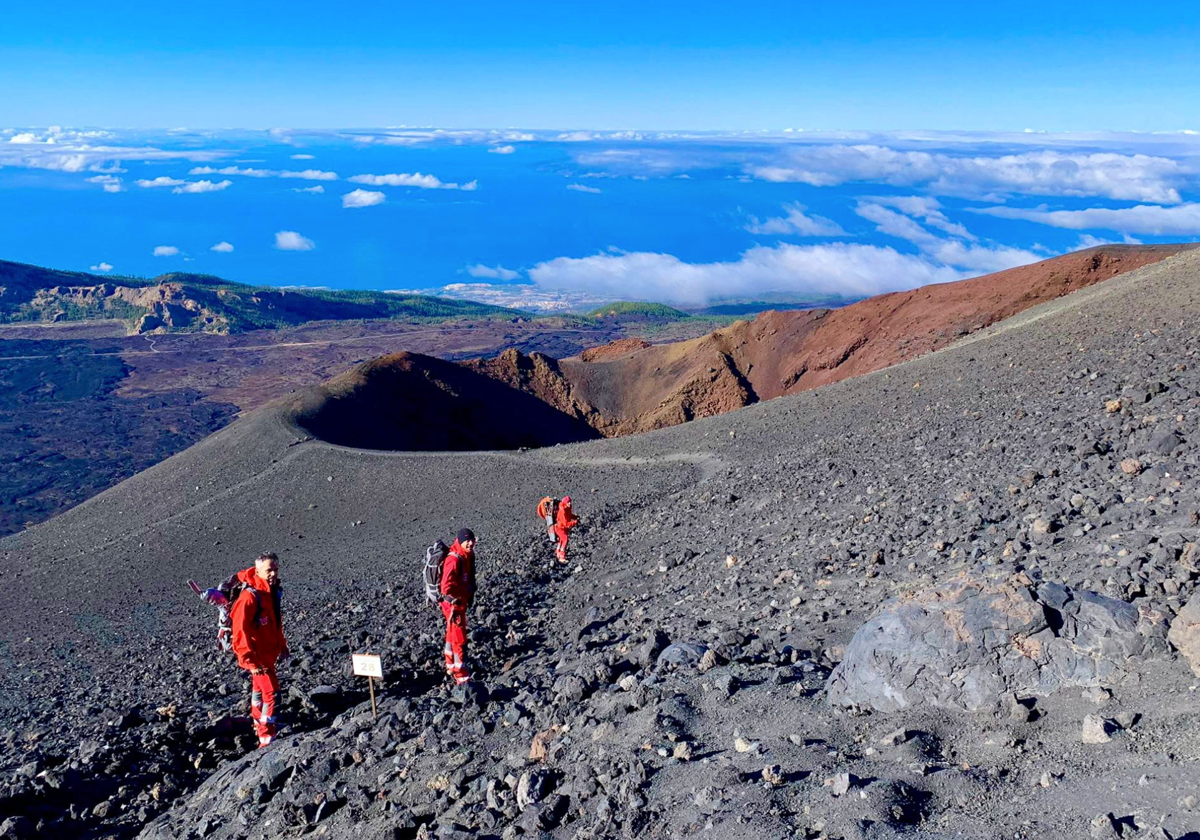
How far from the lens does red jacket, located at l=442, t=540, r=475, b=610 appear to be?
8836 mm

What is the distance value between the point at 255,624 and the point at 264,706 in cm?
74

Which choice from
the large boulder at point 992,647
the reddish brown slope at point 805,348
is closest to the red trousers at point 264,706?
the large boulder at point 992,647

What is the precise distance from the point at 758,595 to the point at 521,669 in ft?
8.84

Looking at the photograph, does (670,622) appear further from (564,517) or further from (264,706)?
(564,517)

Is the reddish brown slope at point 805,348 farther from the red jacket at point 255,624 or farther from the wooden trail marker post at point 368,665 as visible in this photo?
the red jacket at point 255,624

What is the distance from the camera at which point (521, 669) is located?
8445 mm

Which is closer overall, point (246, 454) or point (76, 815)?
point (76, 815)

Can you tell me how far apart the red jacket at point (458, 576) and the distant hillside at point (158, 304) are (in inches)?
3927

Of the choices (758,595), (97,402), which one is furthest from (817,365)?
(97,402)

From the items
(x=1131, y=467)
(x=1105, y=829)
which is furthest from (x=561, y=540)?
(x=1105, y=829)

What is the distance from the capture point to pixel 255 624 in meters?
7.72

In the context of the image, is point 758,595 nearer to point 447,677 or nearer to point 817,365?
point 447,677

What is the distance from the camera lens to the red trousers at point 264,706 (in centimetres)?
764

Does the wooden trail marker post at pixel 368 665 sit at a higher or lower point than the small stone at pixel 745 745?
lower
